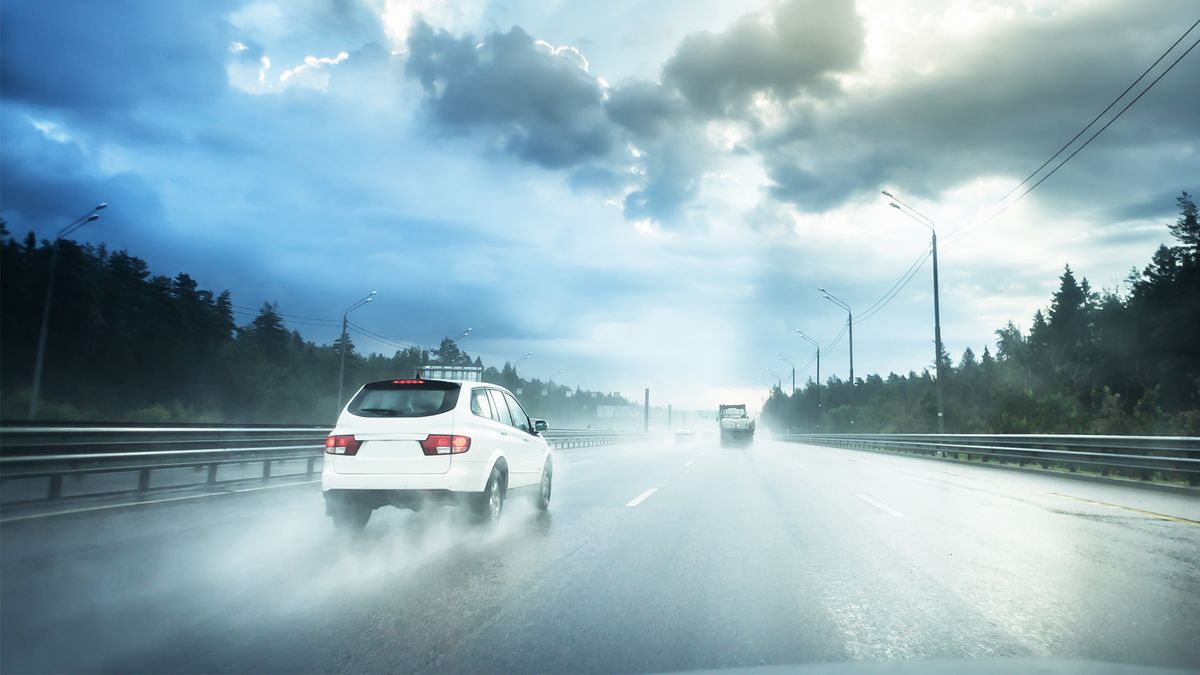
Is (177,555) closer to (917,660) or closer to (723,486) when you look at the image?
(917,660)

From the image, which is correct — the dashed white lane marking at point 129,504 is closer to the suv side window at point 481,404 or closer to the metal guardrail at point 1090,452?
the suv side window at point 481,404

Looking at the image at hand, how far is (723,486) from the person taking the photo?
49.9 ft

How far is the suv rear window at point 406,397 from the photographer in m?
8.44

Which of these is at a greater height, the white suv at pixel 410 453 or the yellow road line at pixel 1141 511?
the white suv at pixel 410 453

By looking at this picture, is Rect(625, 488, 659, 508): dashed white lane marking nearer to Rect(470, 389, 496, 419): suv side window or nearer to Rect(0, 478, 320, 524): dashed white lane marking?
Rect(470, 389, 496, 419): suv side window

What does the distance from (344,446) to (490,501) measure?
1.70 metres

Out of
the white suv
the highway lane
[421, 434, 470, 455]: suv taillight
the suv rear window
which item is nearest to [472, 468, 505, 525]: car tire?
the white suv

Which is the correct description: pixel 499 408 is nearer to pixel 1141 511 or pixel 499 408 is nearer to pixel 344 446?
pixel 344 446

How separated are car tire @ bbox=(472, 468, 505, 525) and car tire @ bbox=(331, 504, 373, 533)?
3.92 ft

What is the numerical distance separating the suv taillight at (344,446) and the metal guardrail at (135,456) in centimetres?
297

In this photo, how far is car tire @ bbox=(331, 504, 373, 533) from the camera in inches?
323

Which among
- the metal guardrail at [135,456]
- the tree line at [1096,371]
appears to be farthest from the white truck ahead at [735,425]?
the metal guardrail at [135,456]

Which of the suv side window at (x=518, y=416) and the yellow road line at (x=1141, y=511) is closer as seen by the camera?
the yellow road line at (x=1141, y=511)

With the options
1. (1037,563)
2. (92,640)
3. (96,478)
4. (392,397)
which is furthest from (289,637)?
(96,478)
